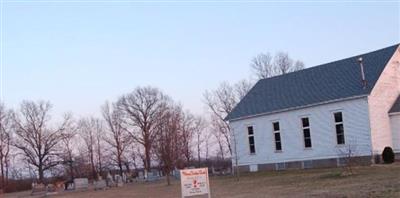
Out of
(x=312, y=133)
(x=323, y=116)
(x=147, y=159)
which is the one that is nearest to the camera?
(x=323, y=116)

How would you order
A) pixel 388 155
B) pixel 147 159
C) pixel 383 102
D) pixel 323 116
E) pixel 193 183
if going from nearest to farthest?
pixel 193 183
pixel 388 155
pixel 383 102
pixel 323 116
pixel 147 159

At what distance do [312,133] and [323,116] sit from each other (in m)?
1.64

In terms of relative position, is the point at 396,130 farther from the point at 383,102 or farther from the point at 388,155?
the point at 388,155

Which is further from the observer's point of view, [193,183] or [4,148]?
[4,148]

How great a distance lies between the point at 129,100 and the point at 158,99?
4.69m

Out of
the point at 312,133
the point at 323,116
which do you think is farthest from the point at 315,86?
the point at 312,133

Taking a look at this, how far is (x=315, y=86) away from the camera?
141ft

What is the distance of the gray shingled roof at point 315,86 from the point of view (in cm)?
3916

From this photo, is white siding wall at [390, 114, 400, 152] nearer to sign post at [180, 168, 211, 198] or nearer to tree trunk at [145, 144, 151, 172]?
sign post at [180, 168, 211, 198]

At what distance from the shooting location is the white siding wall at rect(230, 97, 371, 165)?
37938 millimetres

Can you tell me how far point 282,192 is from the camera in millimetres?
24359

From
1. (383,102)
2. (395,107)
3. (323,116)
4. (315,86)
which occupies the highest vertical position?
(315,86)

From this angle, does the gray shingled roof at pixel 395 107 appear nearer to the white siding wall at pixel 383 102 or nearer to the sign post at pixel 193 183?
the white siding wall at pixel 383 102

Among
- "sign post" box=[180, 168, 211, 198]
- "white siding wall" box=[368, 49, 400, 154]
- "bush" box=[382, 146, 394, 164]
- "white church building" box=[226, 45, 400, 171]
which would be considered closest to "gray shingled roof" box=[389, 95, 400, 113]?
"white church building" box=[226, 45, 400, 171]
